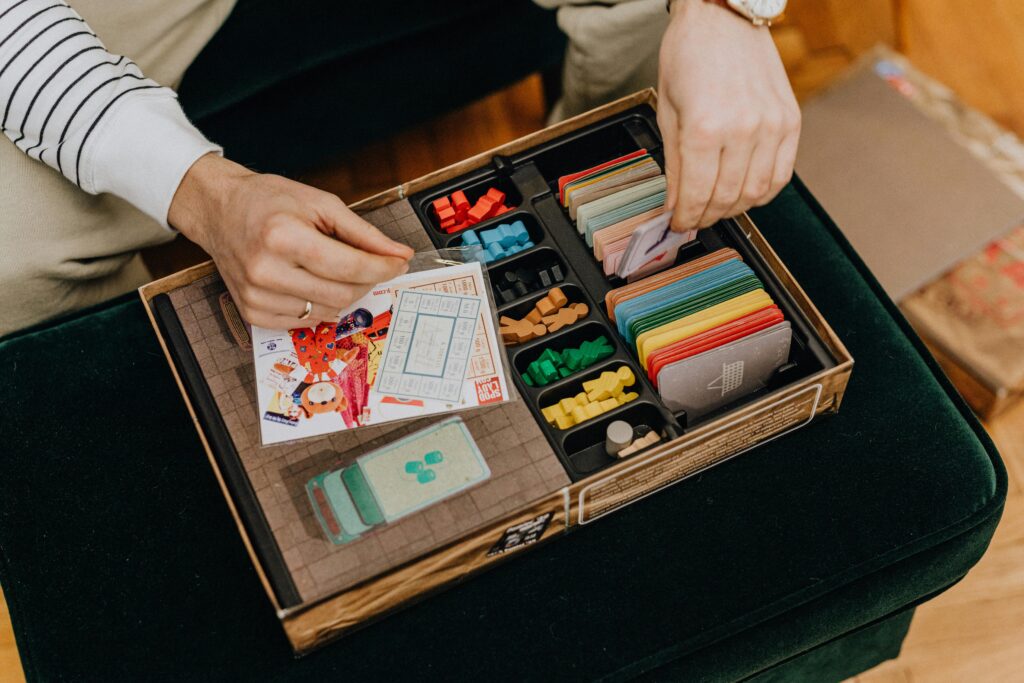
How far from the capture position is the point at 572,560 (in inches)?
37.9

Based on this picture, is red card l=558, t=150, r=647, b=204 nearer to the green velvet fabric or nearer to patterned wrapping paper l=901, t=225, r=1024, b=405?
the green velvet fabric

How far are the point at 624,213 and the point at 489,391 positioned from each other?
0.85 ft

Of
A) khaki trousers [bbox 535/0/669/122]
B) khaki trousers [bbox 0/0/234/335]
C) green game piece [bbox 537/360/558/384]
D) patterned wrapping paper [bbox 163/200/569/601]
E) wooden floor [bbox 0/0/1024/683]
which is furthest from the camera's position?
wooden floor [bbox 0/0/1024/683]

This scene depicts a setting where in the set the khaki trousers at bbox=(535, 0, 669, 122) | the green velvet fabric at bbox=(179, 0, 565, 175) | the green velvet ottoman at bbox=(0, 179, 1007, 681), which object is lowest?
the green velvet ottoman at bbox=(0, 179, 1007, 681)

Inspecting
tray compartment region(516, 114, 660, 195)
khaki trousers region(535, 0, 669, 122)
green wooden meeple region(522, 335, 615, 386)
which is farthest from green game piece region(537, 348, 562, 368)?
khaki trousers region(535, 0, 669, 122)

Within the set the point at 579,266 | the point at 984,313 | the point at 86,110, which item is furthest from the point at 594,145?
the point at 984,313

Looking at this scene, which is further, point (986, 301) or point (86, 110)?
point (986, 301)

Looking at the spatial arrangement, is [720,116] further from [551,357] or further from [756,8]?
[551,357]

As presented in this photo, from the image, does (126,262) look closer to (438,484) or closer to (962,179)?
(438,484)

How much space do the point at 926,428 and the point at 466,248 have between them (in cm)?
55

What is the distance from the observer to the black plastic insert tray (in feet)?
3.12

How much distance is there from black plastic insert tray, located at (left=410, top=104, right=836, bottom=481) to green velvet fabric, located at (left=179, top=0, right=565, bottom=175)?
1.23 feet

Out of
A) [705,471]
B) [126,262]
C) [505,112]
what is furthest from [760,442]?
[505,112]

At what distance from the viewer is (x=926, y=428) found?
1.02 meters
